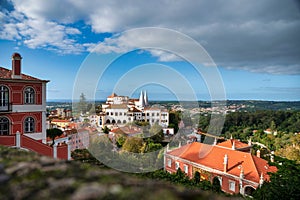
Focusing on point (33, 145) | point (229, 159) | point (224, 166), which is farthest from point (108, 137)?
point (33, 145)

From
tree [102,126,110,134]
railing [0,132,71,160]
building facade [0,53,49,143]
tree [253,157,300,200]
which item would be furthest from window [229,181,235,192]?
tree [102,126,110,134]

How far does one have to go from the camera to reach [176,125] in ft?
83.4

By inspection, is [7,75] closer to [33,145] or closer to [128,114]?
[33,145]

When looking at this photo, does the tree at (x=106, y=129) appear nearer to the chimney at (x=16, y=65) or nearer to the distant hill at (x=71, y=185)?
the chimney at (x=16, y=65)

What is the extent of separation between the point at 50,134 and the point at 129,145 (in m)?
6.52

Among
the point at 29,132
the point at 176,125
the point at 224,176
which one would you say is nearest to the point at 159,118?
the point at 176,125

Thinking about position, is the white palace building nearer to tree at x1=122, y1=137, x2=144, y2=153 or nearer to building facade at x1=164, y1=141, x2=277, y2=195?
tree at x1=122, y1=137, x2=144, y2=153

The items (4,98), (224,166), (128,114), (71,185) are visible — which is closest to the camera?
(71,185)

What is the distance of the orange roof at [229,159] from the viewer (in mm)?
10383

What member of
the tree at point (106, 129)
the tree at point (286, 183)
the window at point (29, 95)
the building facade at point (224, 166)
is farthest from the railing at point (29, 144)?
the tree at point (106, 129)

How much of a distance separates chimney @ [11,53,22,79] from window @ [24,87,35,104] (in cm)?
56

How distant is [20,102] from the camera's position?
7.84 m

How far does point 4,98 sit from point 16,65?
4.20 ft

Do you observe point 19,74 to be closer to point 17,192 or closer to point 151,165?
point 17,192
